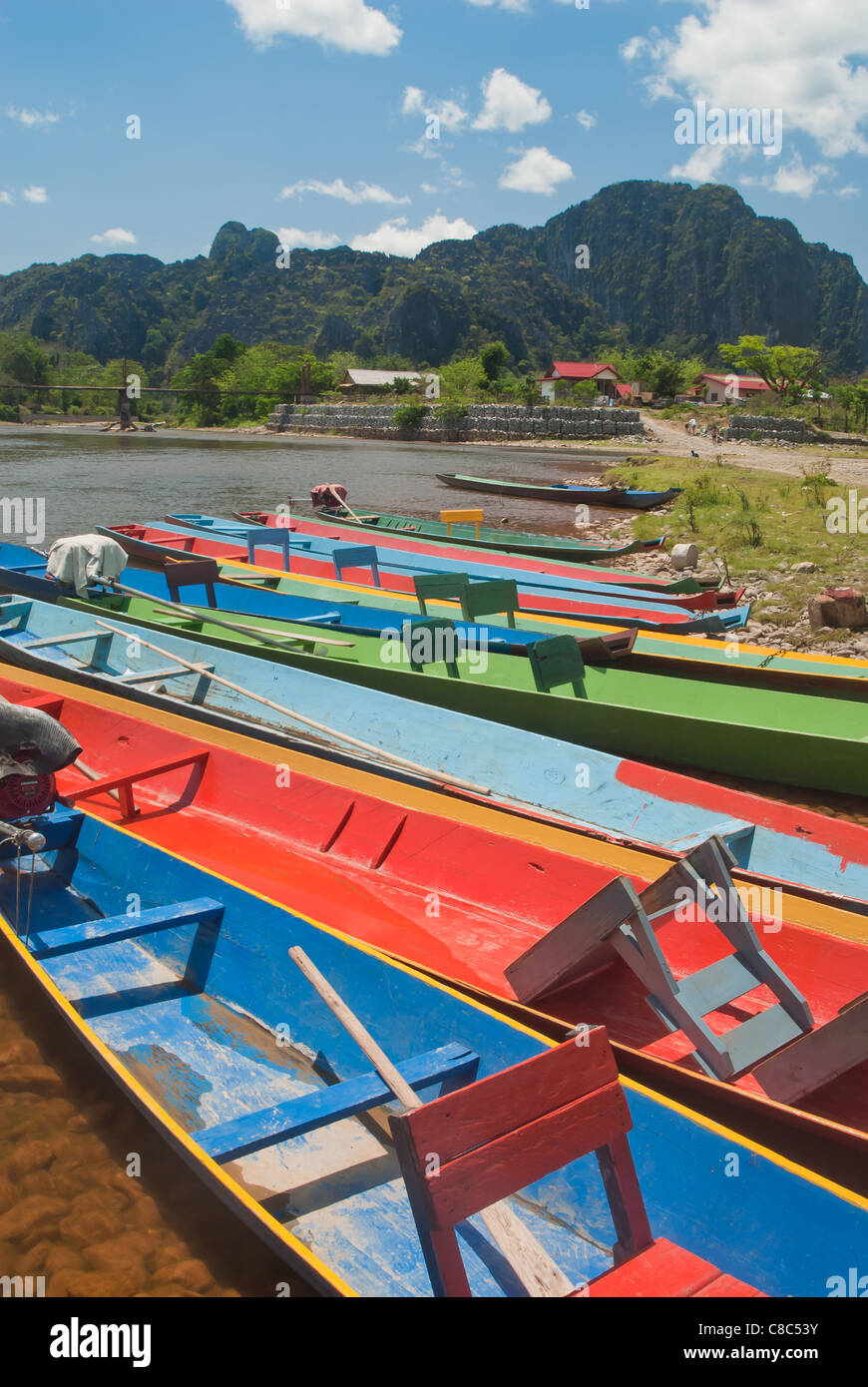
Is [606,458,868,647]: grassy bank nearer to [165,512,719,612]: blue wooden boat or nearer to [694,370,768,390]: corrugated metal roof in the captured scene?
[165,512,719,612]: blue wooden boat

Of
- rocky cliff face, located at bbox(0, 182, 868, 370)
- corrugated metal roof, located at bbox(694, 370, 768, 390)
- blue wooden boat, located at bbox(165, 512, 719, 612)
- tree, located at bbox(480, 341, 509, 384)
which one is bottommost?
blue wooden boat, located at bbox(165, 512, 719, 612)

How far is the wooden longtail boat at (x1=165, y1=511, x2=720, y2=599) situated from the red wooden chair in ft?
28.8

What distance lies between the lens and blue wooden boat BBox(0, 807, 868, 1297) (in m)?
2.52

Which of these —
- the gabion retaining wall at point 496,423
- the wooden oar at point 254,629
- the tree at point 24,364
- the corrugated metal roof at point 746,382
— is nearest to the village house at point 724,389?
the corrugated metal roof at point 746,382

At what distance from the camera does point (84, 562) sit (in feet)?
32.4

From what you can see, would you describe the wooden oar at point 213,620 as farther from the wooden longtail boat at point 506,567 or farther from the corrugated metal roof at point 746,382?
the corrugated metal roof at point 746,382

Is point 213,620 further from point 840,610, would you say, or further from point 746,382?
point 746,382

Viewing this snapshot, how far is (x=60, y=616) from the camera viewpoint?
30.3 feet

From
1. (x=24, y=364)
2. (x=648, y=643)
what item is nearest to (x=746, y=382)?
(x=24, y=364)

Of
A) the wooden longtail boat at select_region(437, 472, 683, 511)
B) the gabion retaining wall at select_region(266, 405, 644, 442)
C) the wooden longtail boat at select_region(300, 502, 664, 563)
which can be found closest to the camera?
the wooden longtail boat at select_region(300, 502, 664, 563)

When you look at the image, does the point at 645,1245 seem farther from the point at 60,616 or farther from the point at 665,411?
the point at 665,411

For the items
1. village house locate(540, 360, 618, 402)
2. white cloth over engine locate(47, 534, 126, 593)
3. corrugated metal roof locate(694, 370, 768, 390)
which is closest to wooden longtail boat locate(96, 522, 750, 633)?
white cloth over engine locate(47, 534, 126, 593)

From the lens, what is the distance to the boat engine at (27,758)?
494cm

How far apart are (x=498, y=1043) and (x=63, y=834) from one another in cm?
308
